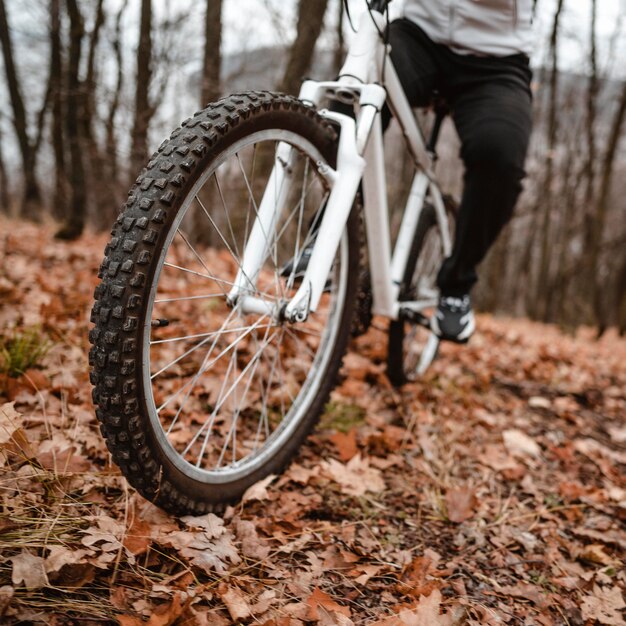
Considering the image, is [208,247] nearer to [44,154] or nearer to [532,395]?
[532,395]

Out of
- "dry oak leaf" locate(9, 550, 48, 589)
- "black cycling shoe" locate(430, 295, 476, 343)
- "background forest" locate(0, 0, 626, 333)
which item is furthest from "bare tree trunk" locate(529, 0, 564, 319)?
"dry oak leaf" locate(9, 550, 48, 589)

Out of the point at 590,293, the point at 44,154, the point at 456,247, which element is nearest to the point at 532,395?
the point at 456,247

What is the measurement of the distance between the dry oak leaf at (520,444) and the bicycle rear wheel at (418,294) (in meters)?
0.56

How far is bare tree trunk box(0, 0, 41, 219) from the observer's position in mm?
9906

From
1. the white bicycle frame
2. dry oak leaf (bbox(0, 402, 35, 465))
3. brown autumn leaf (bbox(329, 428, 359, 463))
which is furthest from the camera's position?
brown autumn leaf (bbox(329, 428, 359, 463))

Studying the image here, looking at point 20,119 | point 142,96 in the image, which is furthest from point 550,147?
point 20,119

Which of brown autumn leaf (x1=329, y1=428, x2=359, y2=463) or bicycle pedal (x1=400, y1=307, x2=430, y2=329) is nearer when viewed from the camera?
brown autumn leaf (x1=329, y1=428, x2=359, y2=463)

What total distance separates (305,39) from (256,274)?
425 cm

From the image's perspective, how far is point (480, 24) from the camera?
193 cm

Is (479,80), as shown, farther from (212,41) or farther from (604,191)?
(604,191)

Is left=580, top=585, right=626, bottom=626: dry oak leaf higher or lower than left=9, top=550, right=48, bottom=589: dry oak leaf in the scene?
lower

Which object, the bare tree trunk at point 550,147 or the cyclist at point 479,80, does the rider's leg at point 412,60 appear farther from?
the bare tree trunk at point 550,147

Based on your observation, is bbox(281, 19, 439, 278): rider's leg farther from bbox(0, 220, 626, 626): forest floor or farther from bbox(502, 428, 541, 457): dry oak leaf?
bbox(502, 428, 541, 457): dry oak leaf

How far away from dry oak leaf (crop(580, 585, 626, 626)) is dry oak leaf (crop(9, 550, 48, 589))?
4.05 ft
